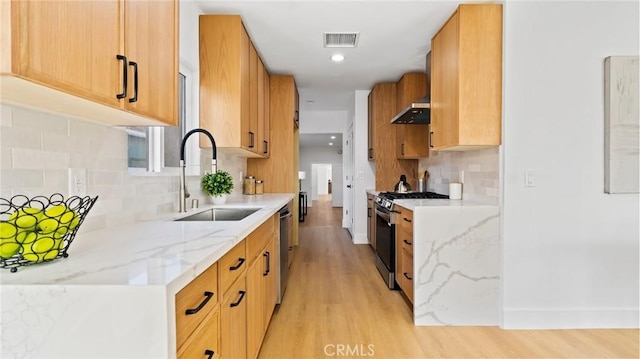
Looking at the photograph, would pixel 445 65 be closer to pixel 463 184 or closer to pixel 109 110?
pixel 463 184

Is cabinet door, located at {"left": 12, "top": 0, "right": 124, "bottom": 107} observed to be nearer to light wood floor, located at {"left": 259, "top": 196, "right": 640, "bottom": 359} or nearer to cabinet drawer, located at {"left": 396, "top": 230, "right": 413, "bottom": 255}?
light wood floor, located at {"left": 259, "top": 196, "right": 640, "bottom": 359}

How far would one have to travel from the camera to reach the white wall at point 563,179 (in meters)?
2.31

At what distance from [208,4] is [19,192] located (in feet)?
6.45

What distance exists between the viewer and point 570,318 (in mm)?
2344

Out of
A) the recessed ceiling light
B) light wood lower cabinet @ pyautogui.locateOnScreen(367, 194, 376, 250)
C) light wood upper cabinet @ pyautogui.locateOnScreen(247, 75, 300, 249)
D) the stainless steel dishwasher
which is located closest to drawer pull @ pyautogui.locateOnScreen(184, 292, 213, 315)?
the stainless steel dishwasher

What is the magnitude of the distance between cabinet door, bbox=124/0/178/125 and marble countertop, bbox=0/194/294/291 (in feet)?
1.58

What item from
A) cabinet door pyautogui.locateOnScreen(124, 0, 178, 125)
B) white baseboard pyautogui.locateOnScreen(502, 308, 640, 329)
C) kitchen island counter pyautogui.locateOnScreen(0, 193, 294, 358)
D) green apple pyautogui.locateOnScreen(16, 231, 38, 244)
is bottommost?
white baseboard pyautogui.locateOnScreen(502, 308, 640, 329)

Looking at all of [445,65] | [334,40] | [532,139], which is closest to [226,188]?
[334,40]

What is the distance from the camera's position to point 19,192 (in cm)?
105

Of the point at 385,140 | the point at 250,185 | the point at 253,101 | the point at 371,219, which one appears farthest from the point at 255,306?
the point at 385,140

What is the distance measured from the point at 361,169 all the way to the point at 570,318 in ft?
10.7

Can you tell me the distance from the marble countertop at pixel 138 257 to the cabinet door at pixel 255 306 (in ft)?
1.32

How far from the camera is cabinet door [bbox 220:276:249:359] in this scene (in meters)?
1.20

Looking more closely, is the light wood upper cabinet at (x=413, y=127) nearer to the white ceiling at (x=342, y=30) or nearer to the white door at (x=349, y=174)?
the white ceiling at (x=342, y=30)
